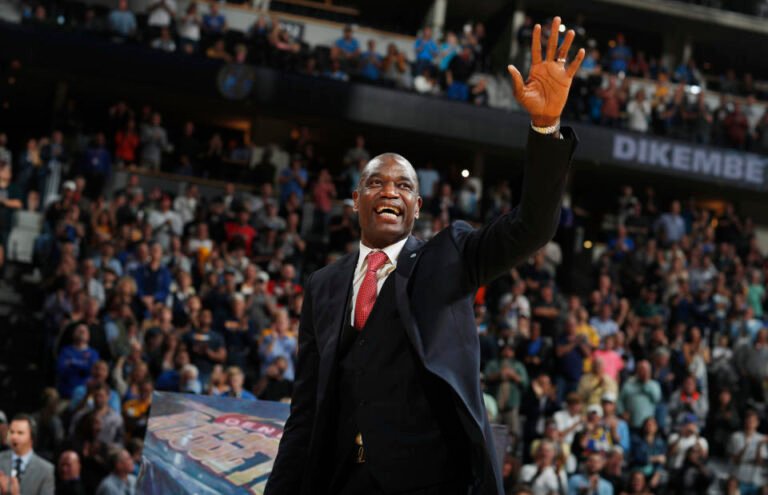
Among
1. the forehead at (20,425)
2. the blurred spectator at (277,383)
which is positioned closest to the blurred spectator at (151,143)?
the blurred spectator at (277,383)

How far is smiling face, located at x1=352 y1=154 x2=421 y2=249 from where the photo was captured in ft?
11.2

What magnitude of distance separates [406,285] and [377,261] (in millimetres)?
203

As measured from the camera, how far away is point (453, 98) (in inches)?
784

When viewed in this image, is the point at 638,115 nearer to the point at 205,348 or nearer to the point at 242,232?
the point at 242,232

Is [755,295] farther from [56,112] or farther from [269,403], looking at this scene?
[269,403]

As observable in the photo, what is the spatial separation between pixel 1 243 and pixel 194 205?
9.68 ft

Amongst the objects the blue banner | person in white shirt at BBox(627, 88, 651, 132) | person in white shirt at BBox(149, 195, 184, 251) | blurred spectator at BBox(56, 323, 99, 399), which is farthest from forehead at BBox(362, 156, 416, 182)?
person in white shirt at BBox(627, 88, 651, 132)

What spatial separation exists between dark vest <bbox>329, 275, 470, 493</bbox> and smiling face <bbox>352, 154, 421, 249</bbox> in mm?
235

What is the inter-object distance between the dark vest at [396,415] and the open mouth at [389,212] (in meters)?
0.26

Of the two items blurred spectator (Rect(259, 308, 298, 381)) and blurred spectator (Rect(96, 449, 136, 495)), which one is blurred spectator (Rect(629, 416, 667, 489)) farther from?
blurred spectator (Rect(96, 449, 136, 495))

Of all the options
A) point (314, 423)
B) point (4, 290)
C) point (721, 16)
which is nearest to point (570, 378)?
point (4, 290)

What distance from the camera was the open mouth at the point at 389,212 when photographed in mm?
3402

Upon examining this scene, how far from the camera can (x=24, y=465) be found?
307 inches

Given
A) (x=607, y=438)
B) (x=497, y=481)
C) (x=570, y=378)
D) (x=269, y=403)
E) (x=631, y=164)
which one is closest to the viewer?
(x=497, y=481)
